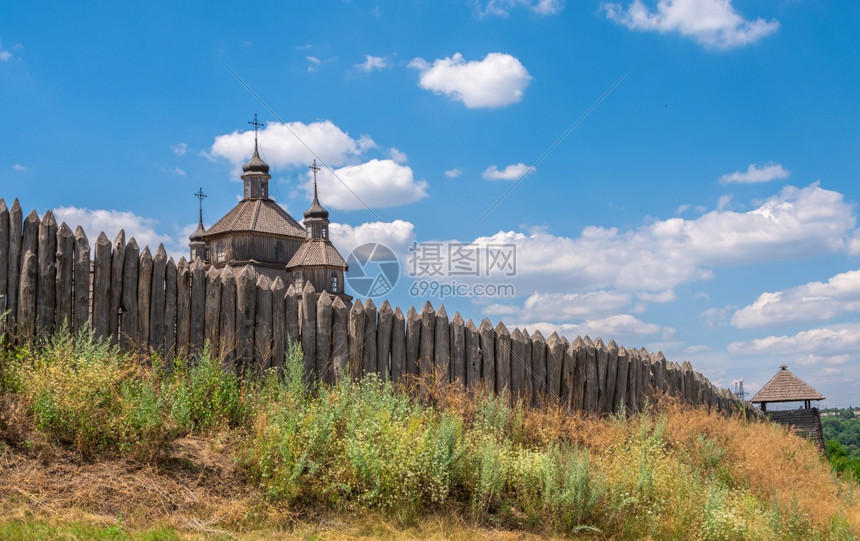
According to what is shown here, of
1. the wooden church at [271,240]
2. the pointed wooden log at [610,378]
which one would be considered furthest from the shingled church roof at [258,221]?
the pointed wooden log at [610,378]

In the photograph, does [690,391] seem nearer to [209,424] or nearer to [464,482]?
[464,482]

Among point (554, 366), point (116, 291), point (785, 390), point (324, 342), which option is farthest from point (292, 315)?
point (785, 390)

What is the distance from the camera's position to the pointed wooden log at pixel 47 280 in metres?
8.49

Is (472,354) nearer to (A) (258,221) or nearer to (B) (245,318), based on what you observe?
(B) (245,318)

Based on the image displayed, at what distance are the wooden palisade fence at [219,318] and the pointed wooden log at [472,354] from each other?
14mm

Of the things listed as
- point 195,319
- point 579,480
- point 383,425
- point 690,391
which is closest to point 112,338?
point 195,319

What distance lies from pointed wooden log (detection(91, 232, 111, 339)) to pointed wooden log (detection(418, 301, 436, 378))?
398 cm

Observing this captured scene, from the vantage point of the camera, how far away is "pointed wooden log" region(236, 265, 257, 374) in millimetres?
9141

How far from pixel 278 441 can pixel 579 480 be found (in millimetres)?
2988

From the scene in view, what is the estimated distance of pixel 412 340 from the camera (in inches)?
398

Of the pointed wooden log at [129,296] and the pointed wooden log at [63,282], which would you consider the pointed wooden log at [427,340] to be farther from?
the pointed wooden log at [63,282]

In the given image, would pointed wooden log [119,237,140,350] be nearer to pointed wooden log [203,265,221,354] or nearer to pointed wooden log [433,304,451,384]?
pointed wooden log [203,265,221,354]

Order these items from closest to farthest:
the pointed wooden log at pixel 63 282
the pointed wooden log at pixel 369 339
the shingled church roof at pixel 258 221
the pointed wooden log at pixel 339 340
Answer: the pointed wooden log at pixel 63 282 < the pointed wooden log at pixel 339 340 < the pointed wooden log at pixel 369 339 < the shingled church roof at pixel 258 221

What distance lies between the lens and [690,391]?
15.1 metres
